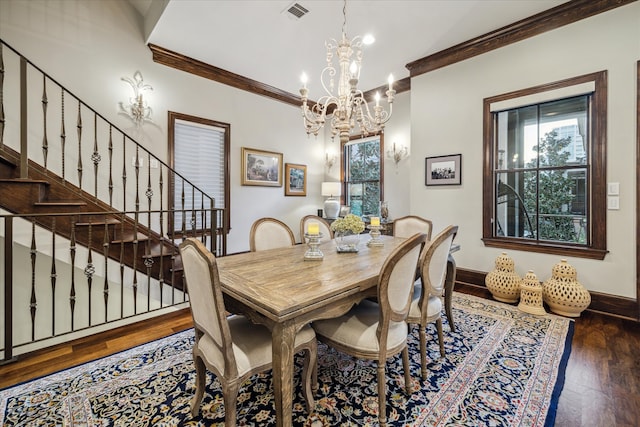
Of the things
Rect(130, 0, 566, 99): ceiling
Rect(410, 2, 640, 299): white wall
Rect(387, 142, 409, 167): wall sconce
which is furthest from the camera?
Rect(387, 142, 409, 167): wall sconce

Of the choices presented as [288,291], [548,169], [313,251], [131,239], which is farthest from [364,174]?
[288,291]

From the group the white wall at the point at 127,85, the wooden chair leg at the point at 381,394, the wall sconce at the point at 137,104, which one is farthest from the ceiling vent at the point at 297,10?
the wooden chair leg at the point at 381,394

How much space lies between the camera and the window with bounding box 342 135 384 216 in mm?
5168

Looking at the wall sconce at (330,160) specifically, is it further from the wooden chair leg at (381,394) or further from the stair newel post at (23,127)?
the wooden chair leg at (381,394)

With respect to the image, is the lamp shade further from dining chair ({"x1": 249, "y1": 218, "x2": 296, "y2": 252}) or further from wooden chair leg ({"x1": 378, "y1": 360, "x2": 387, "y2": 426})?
wooden chair leg ({"x1": 378, "y1": 360, "x2": 387, "y2": 426})

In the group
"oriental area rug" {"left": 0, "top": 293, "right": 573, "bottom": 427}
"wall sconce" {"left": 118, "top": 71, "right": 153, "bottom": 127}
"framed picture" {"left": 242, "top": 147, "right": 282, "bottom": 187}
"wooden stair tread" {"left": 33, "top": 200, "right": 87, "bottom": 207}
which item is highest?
"wall sconce" {"left": 118, "top": 71, "right": 153, "bottom": 127}

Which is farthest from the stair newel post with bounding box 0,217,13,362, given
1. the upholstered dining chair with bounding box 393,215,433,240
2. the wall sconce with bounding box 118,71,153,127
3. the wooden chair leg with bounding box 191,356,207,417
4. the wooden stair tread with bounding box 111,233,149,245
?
the upholstered dining chair with bounding box 393,215,433,240

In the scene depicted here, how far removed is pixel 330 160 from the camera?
19.4ft

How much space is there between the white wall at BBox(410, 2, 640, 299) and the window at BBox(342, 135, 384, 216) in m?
0.97

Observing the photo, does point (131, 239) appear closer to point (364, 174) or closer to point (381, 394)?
point (381, 394)

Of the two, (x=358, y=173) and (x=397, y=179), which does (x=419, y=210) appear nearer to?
(x=397, y=179)

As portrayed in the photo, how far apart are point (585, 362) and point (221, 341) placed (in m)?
2.50

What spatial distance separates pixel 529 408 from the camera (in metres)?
1.53

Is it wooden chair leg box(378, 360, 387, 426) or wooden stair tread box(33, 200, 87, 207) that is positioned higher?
wooden stair tread box(33, 200, 87, 207)
